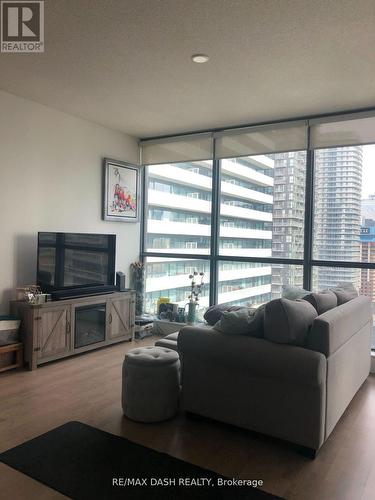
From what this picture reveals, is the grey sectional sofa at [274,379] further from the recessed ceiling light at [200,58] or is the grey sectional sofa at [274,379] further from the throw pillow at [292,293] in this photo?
the recessed ceiling light at [200,58]

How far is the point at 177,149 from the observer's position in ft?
18.6

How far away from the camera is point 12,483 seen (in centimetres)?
218

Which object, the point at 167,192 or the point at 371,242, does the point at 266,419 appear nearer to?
the point at 371,242

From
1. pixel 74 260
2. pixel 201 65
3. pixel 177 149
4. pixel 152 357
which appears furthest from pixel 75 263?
pixel 201 65

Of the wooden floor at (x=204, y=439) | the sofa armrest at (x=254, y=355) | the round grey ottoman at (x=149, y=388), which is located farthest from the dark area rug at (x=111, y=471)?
the sofa armrest at (x=254, y=355)

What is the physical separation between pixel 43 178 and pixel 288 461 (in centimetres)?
373

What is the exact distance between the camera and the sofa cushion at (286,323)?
8.43 feet

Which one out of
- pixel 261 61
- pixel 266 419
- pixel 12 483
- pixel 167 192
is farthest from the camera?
pixel 167 192

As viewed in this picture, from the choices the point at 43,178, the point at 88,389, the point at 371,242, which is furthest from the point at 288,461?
the point at 43,178

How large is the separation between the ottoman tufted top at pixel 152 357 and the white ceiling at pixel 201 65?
7.66ft

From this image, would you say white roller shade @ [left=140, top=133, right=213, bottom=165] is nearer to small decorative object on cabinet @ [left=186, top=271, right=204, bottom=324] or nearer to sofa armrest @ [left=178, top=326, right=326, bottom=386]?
small decorative object on cabinet @ [left=186, top=271, right=204, bottom=324]

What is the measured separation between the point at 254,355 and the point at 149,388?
0.81 m

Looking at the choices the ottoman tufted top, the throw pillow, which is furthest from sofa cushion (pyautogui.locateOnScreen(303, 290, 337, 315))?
the ottoman tufted top

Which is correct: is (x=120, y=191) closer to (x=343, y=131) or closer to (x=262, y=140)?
(x=262, y=140)
